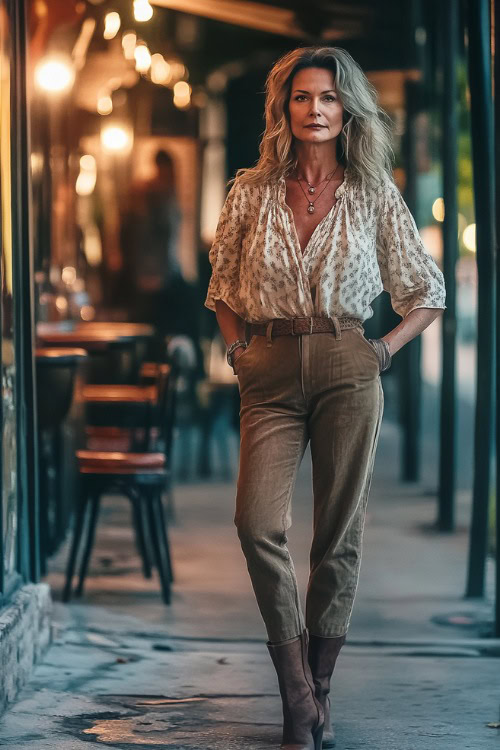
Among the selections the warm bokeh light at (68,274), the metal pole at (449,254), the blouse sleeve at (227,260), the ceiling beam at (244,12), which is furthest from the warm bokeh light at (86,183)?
the blouse sleeve at (227,260)

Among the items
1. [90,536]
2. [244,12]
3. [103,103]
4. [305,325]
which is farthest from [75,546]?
[103,103]

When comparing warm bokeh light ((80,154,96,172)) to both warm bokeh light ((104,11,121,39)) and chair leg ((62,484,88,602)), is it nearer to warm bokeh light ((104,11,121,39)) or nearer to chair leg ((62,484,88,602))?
warm bokeh light ((104,11,121,39))

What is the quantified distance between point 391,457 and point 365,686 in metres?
7.24

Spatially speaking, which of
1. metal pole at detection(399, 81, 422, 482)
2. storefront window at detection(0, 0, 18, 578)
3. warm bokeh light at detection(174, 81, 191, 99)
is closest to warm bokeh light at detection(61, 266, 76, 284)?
metal pole at detection(399, 81, 422, 482)

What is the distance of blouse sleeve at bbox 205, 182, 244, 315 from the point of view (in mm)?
4055

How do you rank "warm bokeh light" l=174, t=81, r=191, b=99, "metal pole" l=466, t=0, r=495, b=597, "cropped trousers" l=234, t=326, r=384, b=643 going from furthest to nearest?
"warm bokeh light" l=174, t=81, r=191, b=99
"metal pole" l=466, t=0, r=495, b=597
"cropped trousers" l=234, t=326, r=384, b=643

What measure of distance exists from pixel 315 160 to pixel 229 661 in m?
2.16

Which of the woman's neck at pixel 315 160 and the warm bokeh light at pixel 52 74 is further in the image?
the warm bokeh light at pixel 52 74

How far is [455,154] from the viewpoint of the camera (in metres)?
8.30

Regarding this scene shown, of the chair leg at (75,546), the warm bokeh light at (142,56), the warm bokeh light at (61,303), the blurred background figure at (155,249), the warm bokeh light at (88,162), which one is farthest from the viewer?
the blurred background figure at (155,249)

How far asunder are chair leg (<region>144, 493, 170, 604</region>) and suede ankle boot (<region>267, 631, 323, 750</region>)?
232 centimetres

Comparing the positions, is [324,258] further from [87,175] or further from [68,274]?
[87,175]

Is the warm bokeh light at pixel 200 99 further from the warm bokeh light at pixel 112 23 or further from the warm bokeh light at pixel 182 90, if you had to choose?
the warm bokeh light at pixel 112 23

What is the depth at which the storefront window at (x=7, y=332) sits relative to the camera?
15.3 ft
